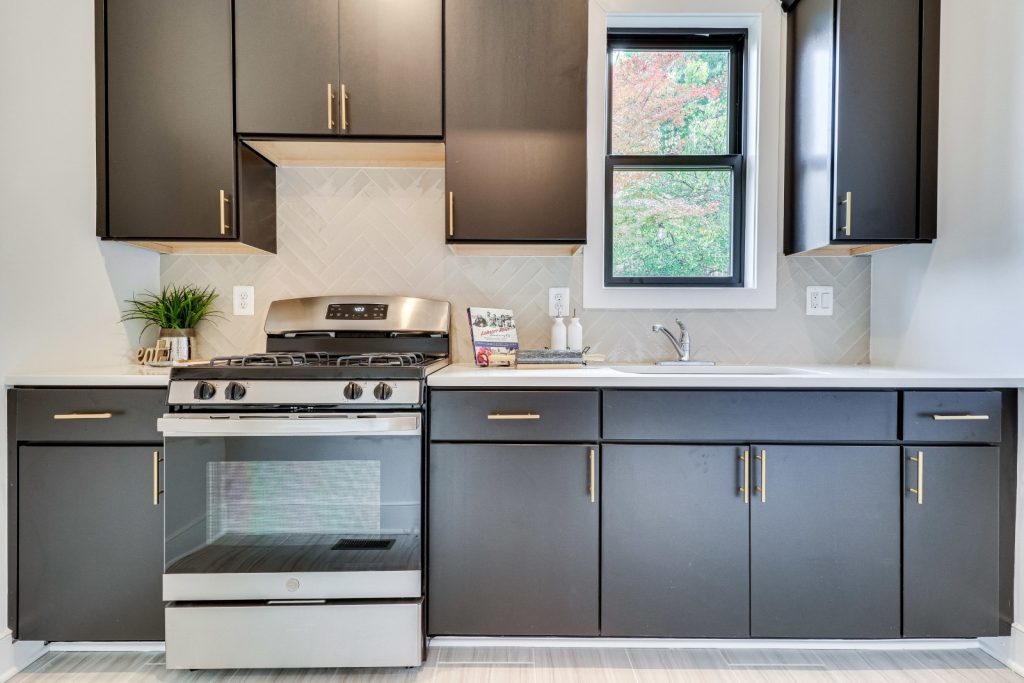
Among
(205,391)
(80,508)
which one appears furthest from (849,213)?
(80,508)

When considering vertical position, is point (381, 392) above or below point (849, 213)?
below

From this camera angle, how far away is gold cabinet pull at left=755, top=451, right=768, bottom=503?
164cm

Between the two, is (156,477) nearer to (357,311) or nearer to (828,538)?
(357,311)

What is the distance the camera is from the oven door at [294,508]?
1573mm

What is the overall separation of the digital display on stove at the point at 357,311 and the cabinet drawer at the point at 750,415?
1029 millimetres

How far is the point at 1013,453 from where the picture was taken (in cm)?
→ 163

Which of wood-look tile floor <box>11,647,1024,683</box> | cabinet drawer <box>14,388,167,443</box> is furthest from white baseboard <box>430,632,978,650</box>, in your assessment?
cabinet drawer <box>14,388,167,443</box>

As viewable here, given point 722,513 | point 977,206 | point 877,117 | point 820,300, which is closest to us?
point 722,513

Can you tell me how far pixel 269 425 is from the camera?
1.55m

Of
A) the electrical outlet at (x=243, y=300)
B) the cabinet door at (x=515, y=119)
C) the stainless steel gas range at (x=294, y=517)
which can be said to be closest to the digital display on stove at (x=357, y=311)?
the electrical outlet at (x=243, y=300)

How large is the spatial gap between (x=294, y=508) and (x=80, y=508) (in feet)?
2.24

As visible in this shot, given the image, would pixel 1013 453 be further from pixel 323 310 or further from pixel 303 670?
pixel 323 310

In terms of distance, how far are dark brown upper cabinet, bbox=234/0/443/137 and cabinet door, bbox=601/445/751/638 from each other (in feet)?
4.64

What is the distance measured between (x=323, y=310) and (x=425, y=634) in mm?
1280
